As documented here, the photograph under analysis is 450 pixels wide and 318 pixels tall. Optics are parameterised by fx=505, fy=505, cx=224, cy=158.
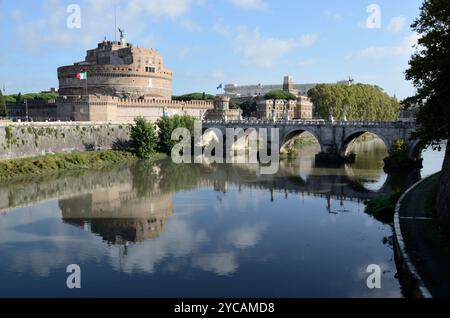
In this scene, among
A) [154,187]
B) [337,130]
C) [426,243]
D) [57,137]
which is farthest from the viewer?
[337,130]

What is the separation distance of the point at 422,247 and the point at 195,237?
7.82 metres

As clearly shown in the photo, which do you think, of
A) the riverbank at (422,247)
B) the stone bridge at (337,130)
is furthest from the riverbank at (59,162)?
the riverbank at (422,247)

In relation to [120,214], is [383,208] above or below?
above

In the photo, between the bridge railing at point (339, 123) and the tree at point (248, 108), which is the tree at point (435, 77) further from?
the tree at point (248, 108)

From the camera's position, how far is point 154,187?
2994 centimetres

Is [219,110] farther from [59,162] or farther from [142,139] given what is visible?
[59,162]

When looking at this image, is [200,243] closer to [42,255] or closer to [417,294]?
[42,255]

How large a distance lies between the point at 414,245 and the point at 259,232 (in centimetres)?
637

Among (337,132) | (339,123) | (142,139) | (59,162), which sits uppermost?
(339,123)

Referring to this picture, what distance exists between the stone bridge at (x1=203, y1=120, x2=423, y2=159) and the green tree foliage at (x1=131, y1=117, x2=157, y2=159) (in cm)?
887

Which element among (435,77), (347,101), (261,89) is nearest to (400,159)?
(435,77)

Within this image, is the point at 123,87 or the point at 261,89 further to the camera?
the point at 261,89

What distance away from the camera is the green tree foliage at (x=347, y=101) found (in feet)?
215

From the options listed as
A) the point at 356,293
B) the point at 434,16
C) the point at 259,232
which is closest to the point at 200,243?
the point at 259,232
